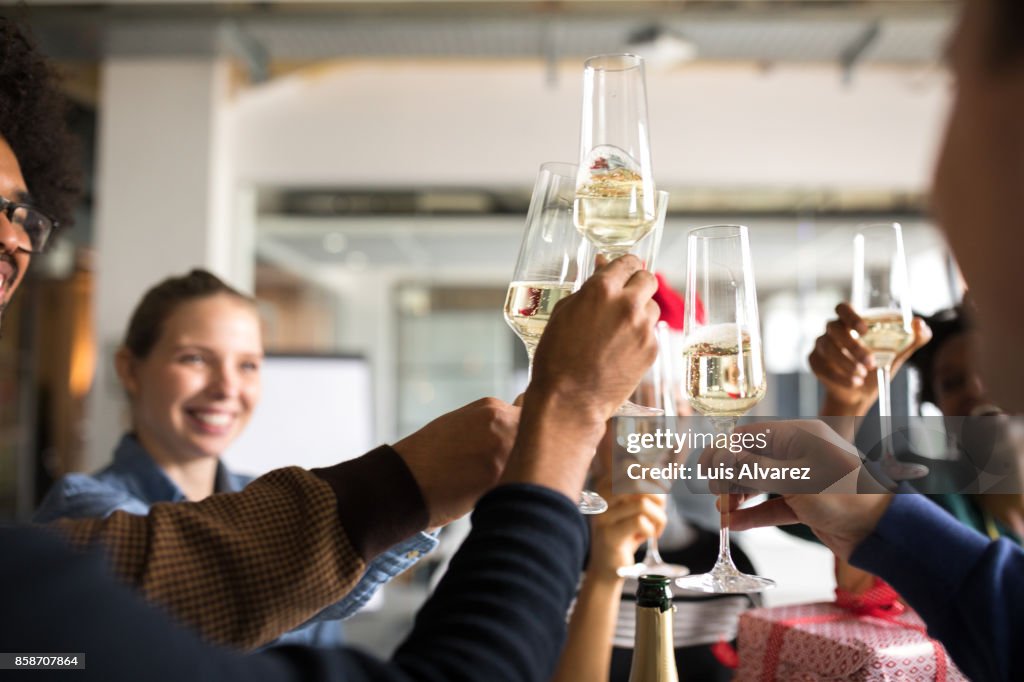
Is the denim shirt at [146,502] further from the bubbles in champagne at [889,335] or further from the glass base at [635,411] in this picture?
the bubbles in champagne at [889,335]

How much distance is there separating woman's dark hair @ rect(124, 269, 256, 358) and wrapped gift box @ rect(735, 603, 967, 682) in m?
1.40

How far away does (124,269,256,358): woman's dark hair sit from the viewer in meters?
1.86

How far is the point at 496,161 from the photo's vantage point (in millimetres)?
4523

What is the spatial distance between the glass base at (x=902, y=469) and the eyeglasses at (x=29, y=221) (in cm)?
106

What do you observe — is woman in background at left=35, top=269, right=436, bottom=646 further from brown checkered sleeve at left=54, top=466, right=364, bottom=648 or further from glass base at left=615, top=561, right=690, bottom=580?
brown checkered sleeve at left=54, top=466, right=364, bottom=648

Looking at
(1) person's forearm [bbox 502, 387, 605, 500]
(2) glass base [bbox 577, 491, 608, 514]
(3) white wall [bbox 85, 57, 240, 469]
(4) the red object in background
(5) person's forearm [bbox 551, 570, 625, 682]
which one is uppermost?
(3) white wall [bbox 85, 57, 240, 469]

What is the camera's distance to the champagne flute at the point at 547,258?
2.69 ft

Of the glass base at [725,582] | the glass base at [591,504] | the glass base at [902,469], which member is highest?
the glass base at [902,469]

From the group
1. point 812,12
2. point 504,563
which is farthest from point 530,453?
point 812,12

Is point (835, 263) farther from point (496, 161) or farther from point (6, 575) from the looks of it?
point (6, 575)

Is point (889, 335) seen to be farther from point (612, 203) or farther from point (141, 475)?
point (141, 475)

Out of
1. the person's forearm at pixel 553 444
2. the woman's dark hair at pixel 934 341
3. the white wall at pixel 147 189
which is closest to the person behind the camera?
the person's forearm at pixel 553 444

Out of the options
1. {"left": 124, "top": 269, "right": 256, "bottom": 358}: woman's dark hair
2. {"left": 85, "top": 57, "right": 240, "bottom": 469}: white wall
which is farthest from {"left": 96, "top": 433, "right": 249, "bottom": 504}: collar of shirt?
{"left": 85, "top": 57, "right": 240, "bottom": 469}: white wall

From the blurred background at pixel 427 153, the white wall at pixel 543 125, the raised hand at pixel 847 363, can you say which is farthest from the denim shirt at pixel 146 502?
the white wall at pixel 543 125
